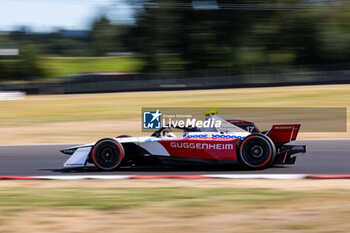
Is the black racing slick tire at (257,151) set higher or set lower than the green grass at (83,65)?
lower

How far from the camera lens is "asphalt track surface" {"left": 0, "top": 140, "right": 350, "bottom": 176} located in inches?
342

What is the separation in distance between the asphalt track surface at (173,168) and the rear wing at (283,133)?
52 centimetres

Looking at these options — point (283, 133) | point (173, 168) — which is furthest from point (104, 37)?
point (283, 133)

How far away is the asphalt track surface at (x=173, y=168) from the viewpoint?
870cm

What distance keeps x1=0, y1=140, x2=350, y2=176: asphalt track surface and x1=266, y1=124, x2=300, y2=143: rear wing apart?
1.72ft

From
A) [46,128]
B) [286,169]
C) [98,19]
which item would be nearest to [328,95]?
[46,128]

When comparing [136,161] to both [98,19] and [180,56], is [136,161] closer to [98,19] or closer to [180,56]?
[180,56]

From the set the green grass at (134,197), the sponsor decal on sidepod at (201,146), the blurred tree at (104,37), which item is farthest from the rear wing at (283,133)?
the blurred tree at (104,37)

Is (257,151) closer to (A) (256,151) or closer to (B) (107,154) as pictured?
(A) (256,151)

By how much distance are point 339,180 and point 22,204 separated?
14.7 feet

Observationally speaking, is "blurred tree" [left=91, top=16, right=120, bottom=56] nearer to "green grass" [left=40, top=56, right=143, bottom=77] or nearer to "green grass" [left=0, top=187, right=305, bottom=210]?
"green grass" [left=40, top=56, right=143, bottom=77]

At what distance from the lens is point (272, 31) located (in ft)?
148

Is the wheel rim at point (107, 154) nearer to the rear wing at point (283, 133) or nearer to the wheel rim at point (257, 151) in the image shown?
the wheel rim at point (257, 151)

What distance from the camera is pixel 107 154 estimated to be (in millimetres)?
8898
